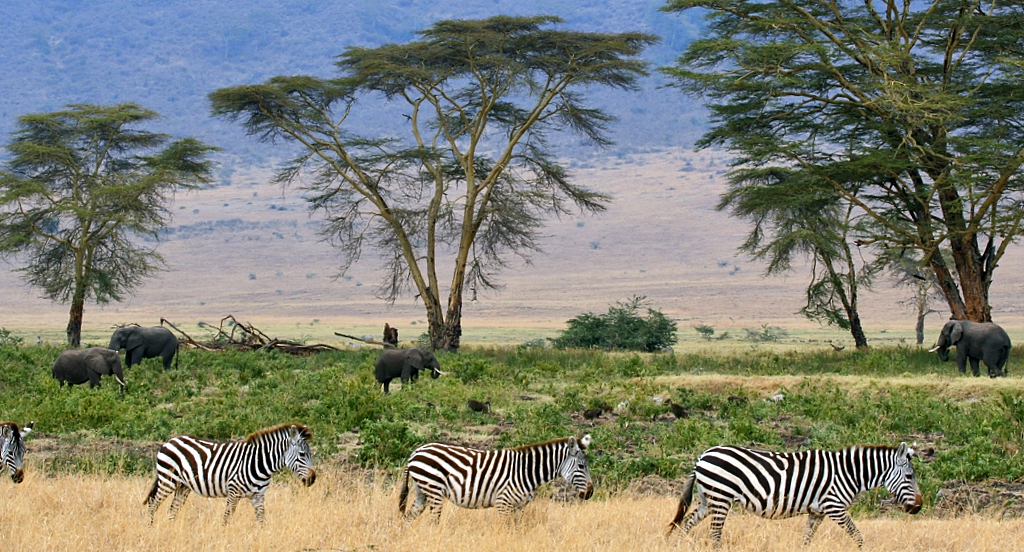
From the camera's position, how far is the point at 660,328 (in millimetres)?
34562

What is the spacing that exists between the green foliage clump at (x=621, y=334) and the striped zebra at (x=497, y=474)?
25.1m

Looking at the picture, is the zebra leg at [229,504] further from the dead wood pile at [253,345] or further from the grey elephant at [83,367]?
the dead wood pile at [253,345]

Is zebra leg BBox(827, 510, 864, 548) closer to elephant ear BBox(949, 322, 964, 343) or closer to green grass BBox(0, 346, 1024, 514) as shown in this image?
green grass BBox(0, 346, 1024, 514)

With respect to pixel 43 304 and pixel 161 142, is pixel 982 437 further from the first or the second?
pixel 43 304

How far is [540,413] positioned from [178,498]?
679 centimetres

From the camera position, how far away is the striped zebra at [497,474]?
8422 millimetres

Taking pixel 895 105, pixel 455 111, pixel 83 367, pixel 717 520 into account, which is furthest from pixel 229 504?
pixel 455 111

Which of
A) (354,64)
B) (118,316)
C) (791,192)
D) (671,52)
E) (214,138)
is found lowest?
(118,316)

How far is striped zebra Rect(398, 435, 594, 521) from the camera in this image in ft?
27.6

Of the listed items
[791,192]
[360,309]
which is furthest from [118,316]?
[791,192]

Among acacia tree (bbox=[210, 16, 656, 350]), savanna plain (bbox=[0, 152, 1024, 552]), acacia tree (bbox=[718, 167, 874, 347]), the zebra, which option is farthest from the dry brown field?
the zebra

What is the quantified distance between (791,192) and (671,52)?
167m

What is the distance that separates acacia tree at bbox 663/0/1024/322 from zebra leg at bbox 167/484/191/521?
17.1 meters

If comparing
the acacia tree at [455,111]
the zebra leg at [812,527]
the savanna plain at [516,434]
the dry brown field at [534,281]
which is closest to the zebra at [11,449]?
the savanna plain at [516,434]
